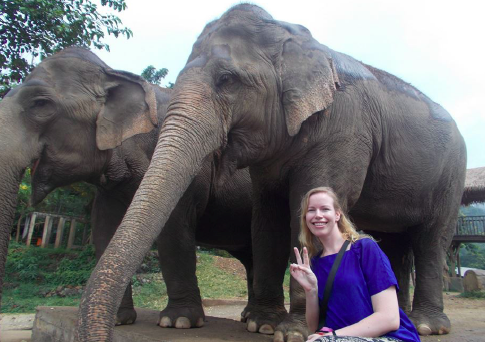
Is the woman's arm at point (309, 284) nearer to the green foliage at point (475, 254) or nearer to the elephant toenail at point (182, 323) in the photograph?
the elephant toenail at point (182, 323)

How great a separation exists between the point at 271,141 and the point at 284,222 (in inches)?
34.2

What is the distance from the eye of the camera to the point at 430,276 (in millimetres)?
4242

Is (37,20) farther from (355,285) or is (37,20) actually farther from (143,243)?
(355,285)

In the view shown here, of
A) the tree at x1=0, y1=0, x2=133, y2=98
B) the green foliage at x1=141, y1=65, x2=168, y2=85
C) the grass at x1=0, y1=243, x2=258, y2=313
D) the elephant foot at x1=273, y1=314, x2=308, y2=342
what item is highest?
the green foliage at x1=141, y1=65, x2=168, y2=85

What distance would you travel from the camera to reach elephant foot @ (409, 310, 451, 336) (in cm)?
387

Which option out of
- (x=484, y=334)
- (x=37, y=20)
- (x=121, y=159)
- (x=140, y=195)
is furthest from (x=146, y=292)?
(x=140, y=195)

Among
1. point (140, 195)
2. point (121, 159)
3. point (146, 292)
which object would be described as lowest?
point (146, 292)

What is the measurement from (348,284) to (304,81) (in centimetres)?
166

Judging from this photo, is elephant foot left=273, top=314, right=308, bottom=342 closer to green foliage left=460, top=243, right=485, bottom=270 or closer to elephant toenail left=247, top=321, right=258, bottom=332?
elephant toenail left=247, top=321, right=258, bottom=332

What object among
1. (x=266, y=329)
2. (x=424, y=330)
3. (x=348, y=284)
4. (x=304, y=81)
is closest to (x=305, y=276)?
(x=348, y=284)

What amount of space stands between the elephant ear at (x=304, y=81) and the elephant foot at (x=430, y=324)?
77.2 inches

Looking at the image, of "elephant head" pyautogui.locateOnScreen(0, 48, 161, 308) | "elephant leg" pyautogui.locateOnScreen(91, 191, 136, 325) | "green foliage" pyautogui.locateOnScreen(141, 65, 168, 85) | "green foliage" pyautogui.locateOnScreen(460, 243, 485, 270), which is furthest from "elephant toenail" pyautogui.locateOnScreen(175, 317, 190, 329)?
"green foliage" pyautogui.locateOnScreen(460, 243, 485, 270)

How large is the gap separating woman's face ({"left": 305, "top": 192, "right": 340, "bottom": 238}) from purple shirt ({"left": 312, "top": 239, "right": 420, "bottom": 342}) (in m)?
0.14

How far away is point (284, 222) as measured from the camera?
393 cm
